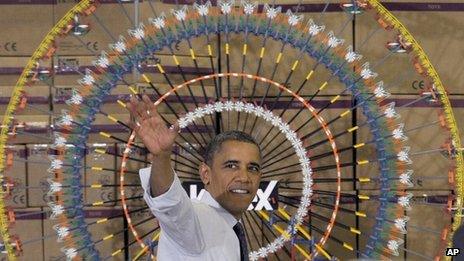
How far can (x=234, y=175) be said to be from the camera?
7.60 ft

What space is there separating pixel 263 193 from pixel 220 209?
107 centimetres

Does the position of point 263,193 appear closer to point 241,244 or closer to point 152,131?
point 241,244

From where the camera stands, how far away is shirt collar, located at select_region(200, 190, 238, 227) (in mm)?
2238

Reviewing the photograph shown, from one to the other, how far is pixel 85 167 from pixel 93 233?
31cm

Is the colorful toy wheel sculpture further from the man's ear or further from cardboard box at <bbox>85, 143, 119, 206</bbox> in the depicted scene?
the man's ear

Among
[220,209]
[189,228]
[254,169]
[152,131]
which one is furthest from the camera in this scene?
[254,169]

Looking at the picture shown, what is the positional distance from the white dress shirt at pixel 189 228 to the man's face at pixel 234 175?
0.05m

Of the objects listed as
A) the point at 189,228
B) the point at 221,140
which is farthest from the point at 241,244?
the point at 221,140

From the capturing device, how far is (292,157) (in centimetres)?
361

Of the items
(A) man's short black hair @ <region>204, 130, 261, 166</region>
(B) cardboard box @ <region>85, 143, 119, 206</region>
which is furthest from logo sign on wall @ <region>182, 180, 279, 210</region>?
(A) man's short black hair @ <region>204, 130, 261, 166</region>

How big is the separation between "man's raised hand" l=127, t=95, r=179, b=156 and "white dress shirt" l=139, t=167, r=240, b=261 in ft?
0.33

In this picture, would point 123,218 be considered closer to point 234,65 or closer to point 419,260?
point 234,65

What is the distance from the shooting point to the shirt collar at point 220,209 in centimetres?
224

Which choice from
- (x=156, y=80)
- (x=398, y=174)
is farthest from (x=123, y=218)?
(x=398, y=174)
